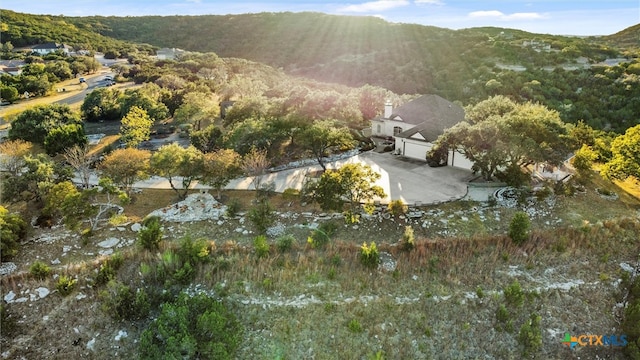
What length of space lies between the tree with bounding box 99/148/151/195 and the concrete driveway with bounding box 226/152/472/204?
506 centimetres

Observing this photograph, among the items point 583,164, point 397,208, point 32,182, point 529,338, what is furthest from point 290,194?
point 583,164

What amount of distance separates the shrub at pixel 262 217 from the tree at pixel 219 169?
3.29m

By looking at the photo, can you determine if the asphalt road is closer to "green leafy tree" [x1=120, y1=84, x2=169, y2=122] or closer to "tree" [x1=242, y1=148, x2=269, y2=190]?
"green leafy tree" [x1=120, y1=84, x2=169, y2=122]

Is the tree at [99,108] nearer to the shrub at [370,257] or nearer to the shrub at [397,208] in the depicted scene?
the shrub at [397,208]

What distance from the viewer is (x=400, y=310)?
640 inches

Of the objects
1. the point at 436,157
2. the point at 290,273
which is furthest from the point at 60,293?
the point at 436,157

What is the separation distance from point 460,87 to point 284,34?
6907cm

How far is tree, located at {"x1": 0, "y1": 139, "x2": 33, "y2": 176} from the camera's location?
2383 cm

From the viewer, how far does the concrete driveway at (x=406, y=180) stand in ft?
76.4

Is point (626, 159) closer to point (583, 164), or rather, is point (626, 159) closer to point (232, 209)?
point (583, 164)

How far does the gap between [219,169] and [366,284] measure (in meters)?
10.5

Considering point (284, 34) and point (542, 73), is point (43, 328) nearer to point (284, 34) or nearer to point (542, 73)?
point (542, 73)

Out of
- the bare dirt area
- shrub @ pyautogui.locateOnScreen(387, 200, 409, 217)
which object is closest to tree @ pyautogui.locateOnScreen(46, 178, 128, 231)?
the bare dirt area

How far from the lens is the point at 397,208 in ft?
68.9
